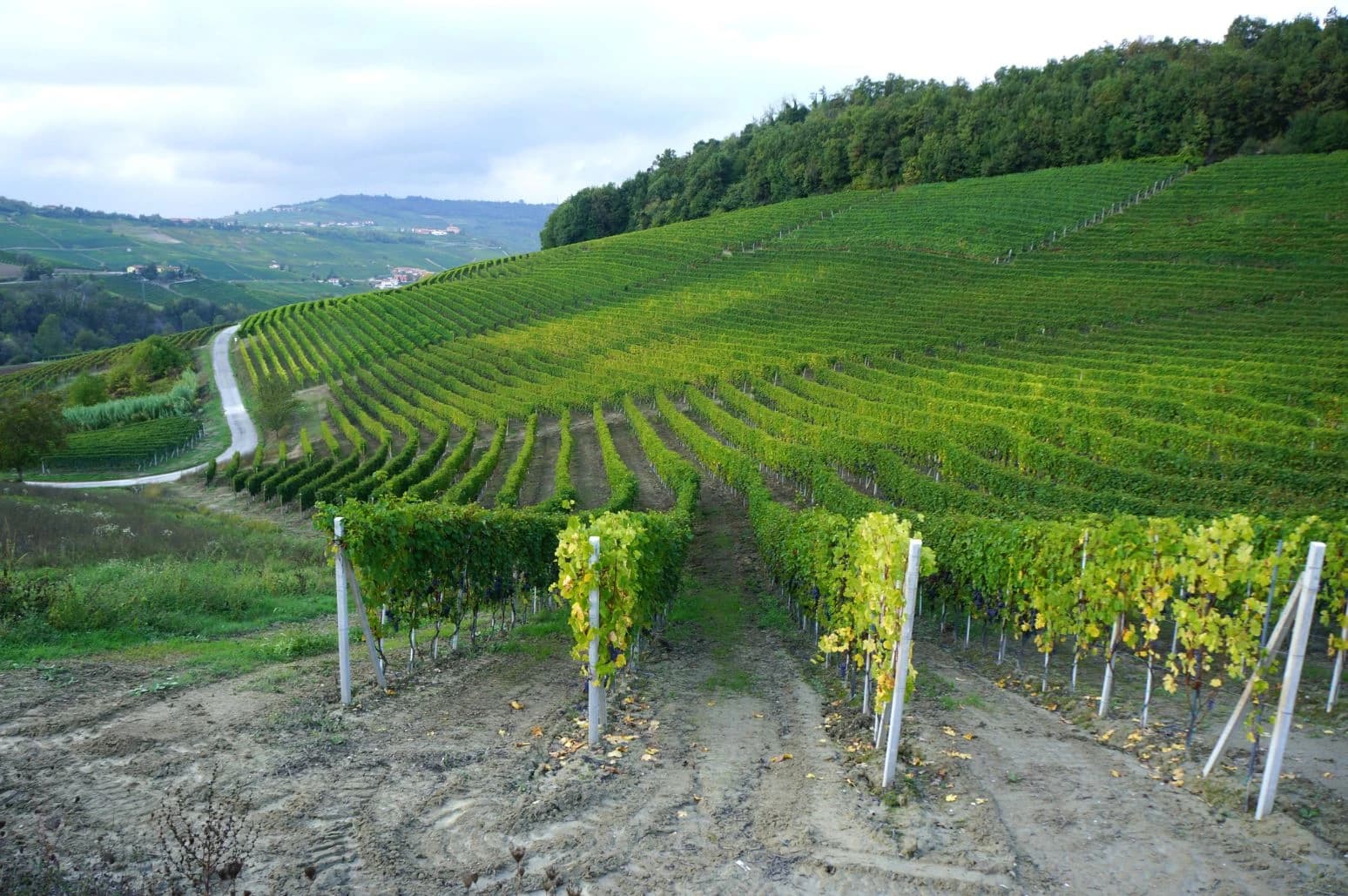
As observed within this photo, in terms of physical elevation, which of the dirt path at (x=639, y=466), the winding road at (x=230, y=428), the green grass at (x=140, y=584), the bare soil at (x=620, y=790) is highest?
the bare soil at (x=620, y=790)

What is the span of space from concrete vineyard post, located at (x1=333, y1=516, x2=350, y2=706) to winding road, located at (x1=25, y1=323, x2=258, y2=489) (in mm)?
31613

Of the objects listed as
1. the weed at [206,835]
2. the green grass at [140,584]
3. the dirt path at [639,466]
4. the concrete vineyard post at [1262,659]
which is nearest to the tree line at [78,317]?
the dirt path at [639,466]

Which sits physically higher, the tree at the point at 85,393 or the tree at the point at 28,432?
the tree at the point at 28,432

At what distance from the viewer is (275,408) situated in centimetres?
4978

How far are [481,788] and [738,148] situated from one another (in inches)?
4674

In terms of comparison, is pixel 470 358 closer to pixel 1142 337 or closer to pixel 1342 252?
pixel 1142 337

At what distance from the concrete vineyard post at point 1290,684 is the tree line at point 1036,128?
3287 inches

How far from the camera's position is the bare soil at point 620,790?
5.59m

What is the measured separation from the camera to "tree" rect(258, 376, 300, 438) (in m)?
49.8

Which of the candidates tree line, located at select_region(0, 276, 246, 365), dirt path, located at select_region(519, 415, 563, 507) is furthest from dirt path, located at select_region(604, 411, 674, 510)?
tree line, located at select_region(0, 276, 246, 365)

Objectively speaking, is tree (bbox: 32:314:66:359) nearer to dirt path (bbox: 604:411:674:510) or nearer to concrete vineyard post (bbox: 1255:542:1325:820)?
dirt path (bbox: 604:411:674:510)

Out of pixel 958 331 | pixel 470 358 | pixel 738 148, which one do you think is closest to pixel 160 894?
pixel 958 331

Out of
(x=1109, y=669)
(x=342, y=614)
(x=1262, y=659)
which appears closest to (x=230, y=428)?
(x=342, y=614)

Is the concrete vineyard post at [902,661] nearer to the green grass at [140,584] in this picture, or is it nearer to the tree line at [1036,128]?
the green grass at [140,584]
